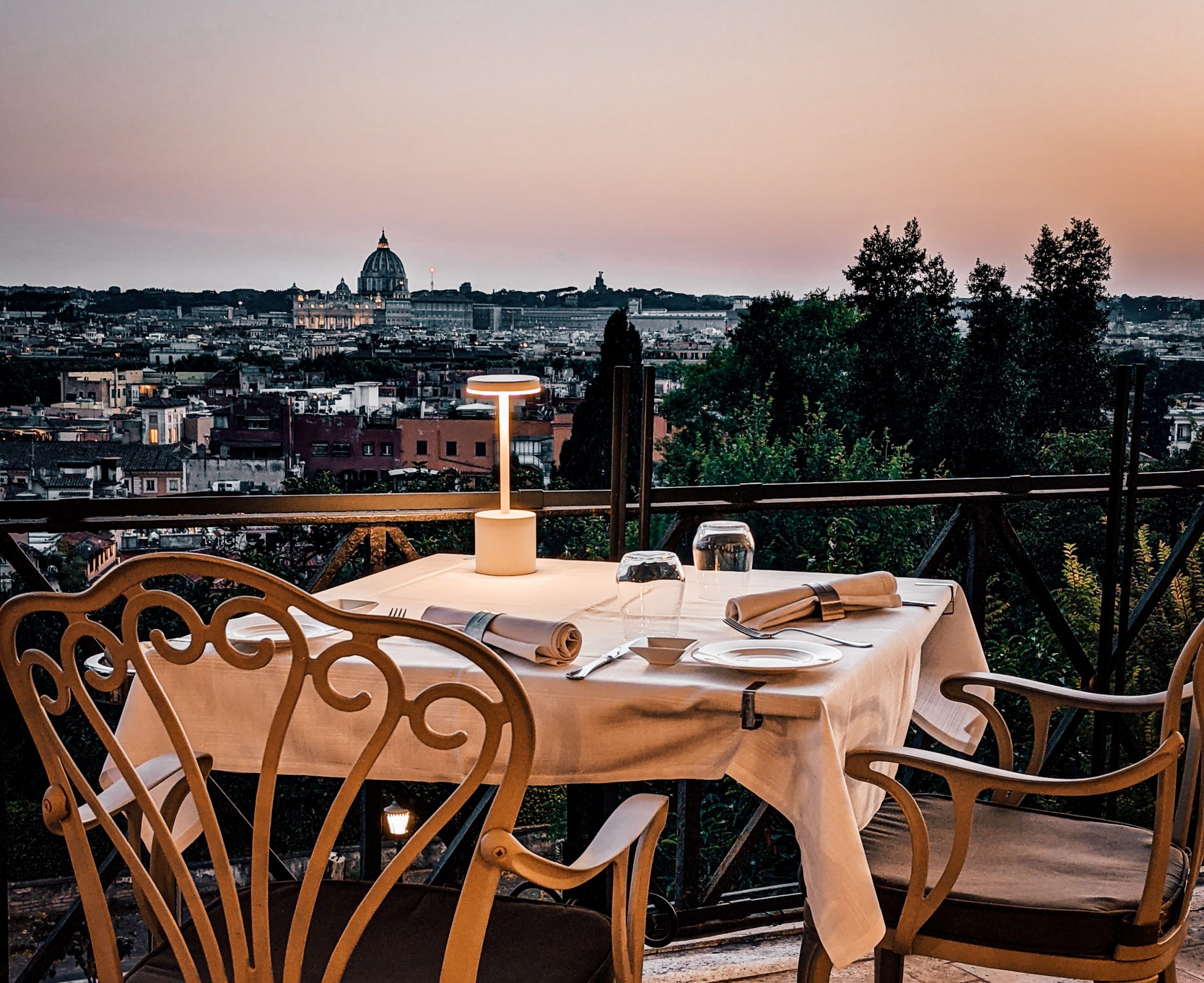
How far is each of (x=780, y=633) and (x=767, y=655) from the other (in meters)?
0.16

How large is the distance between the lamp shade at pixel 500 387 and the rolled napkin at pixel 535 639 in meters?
0.63

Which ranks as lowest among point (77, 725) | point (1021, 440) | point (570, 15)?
point (77, 725)

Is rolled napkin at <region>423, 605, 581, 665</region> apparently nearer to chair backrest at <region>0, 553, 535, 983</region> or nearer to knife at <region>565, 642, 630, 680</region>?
knife at <region>565, 642, 630, 680</region>

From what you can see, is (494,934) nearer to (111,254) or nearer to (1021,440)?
(111,254)

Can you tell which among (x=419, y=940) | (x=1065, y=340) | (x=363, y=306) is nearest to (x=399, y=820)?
(x=419, y=940)

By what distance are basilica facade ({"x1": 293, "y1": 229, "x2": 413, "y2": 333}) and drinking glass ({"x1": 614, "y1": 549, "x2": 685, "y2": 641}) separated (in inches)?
326

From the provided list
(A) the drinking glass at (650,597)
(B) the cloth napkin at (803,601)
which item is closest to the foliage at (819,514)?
(B) the cloth napkin at (803,601)

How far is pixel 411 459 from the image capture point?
31.0 feet

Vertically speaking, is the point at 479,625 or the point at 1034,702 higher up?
the point at 479,625

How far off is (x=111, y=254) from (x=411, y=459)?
6377mm

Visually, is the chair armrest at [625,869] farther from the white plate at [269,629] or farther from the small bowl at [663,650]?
the white plate at [269,629]

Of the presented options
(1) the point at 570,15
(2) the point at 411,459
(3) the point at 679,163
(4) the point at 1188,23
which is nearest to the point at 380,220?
(3) the point at 679,163

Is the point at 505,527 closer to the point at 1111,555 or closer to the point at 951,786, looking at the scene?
the point at 951,786

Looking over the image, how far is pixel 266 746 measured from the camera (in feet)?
3.36
